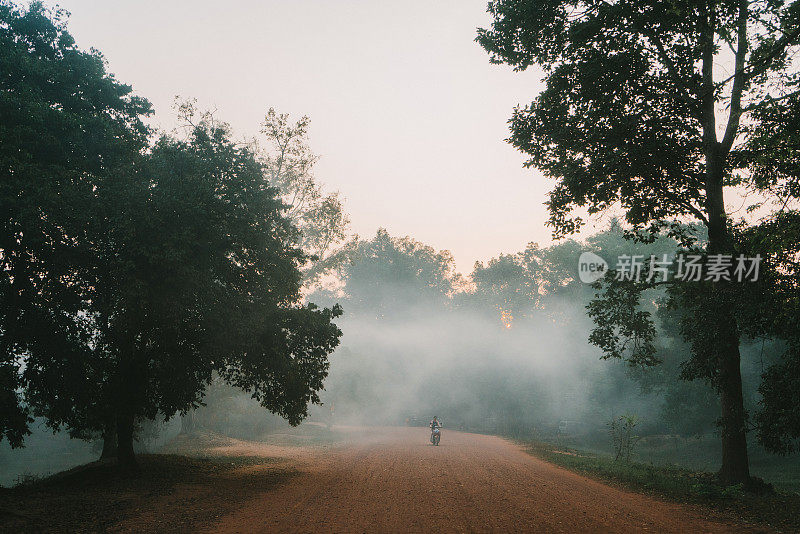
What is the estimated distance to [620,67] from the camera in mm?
13500

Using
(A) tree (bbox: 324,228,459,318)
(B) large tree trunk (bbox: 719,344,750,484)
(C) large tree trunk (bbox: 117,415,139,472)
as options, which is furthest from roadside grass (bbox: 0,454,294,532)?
(A) tree (bbox: 324,228,459,318)

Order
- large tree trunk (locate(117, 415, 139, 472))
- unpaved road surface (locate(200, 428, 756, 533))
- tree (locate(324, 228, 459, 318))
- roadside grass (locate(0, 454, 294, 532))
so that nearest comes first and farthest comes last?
unpaved road surface (locate(200, 428, 756, 533)) < roadside grass (locate(0, 454, 294, 532)) < large tree trunk (locate(117, 415, 139, 472)) < tree (locate(324, 228, 459, 318))

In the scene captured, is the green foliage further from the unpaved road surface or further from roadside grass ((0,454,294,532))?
the unpaved road surface

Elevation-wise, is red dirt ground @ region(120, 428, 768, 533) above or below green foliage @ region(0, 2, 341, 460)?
below

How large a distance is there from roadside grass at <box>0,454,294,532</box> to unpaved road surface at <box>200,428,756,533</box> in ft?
2.64

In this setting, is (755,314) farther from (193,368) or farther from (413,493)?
(193,368)

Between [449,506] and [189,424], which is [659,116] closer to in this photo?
[449,506]

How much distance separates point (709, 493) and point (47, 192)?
18854 millimetres

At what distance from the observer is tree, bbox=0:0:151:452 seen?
40.4 ft

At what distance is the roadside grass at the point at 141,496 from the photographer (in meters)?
8.74

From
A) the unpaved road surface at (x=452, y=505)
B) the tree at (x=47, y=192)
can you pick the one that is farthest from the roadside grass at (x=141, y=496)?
the tree at (x=47, y=192)

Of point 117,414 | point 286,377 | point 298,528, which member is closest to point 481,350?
point 286,377

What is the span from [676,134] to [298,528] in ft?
49.1

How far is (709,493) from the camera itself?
11.8 metres
